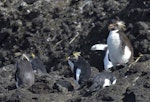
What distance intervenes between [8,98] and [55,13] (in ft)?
19.7

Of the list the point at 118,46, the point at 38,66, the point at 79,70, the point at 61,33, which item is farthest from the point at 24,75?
the point at 61,33

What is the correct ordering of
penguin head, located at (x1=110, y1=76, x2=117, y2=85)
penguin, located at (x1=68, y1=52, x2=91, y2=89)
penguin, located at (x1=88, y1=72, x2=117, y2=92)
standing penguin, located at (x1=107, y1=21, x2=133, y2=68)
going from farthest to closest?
penguin, located at (x1=68, y1=52, x2=91, y2=89) < standing penguin, located at (x1=107, y1=21, x2=133, y2=68) < penguin head, located at (x1=110, y1=76, x2=117, y2=85) < penguin, located at (x1=88, y1=72, x2=117, y2=92)

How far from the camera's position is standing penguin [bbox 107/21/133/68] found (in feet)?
40.9

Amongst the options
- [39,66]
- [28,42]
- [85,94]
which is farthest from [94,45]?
[85,94]

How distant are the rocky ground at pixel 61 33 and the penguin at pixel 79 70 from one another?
226 millimetres

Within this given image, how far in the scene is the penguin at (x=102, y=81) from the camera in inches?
437

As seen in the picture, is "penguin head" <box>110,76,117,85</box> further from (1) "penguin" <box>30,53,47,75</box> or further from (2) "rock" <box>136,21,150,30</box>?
(1) "penguin" <box>30,53,47,75</box>

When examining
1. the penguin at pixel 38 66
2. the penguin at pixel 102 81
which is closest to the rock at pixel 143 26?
the penguin at pixel 38 66

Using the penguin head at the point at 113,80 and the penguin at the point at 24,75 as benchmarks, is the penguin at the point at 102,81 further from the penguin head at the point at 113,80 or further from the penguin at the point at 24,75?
the penguin at the point at 24,75

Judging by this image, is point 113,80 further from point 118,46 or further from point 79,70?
point 79,70

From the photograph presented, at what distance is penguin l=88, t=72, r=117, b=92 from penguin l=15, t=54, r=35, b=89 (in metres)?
1.82

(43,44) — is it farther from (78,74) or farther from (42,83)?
(42,83)

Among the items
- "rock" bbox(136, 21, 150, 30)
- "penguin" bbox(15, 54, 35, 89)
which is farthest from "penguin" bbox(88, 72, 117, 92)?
"rock" bbox(136, 21, 150, 30)

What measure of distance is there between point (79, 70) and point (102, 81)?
1.94 meters
